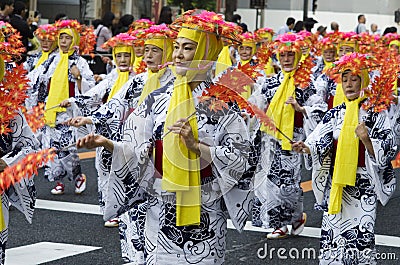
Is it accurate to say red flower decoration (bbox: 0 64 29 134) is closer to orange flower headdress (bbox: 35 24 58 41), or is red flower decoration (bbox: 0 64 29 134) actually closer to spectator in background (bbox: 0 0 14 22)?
orange flower headdress (bbox: 35 24 58 41)

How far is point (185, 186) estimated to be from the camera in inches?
227

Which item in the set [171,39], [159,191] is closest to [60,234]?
[171,39]

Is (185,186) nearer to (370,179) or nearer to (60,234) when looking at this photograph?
(370,179)

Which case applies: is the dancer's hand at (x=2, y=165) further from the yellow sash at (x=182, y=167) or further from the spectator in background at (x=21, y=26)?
the spectator in background at (x=21, y=26)

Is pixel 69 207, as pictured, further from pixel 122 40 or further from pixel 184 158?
pixel 184 158

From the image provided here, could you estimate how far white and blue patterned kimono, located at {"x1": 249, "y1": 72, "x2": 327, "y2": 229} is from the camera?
389 inches

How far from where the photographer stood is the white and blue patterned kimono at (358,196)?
25.0ft

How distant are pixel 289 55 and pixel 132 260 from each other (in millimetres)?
3422

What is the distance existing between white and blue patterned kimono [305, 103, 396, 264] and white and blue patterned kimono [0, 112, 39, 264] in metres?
2.29

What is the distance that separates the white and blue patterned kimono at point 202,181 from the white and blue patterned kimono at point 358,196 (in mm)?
1844

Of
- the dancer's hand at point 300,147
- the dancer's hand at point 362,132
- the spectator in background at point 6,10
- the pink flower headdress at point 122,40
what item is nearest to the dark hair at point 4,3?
the spectator in background at point 6,10

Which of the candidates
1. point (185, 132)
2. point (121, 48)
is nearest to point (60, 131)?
point (121, 48)

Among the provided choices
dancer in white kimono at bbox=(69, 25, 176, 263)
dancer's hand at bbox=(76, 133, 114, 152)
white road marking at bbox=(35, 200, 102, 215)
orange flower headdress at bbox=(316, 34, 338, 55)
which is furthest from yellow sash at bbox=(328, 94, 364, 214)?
orange flower headdress at bbox=(316, 34, 338, 55)

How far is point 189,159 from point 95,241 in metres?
3.69
